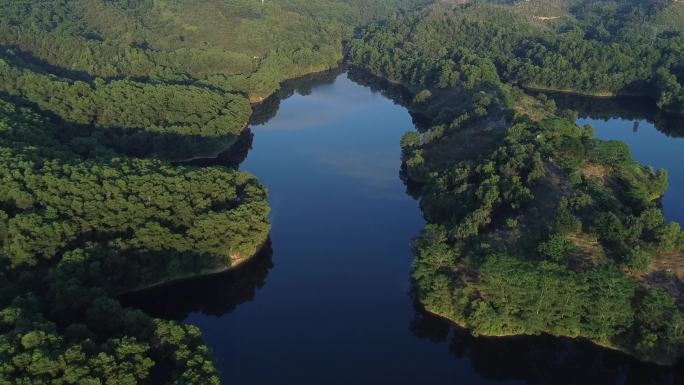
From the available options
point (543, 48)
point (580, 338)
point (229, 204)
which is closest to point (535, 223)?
point (580, 338)

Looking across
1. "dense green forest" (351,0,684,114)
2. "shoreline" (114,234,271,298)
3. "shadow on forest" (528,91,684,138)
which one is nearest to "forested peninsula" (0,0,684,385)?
"shoreline" (114,234,271,298)

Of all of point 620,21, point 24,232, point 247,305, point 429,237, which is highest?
point 620,21

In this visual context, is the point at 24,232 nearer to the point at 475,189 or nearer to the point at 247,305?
the point at 247,305

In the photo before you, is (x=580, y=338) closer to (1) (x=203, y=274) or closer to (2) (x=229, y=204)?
(1) (x=203, y=274)

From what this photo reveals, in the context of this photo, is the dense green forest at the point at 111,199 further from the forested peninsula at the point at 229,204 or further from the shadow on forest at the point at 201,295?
the shadow on forest at the point at 201,295

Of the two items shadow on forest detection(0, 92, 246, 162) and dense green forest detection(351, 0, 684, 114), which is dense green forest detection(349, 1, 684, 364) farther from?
shadow on forest detection(0, 92, 246, 162)

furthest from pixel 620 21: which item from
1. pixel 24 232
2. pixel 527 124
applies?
pixel 24 232

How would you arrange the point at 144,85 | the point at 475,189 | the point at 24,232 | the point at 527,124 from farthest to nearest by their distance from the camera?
1. the point at 144,85
2. the point at 527,124
3. the point at 475,189
4. the point at 24,232
